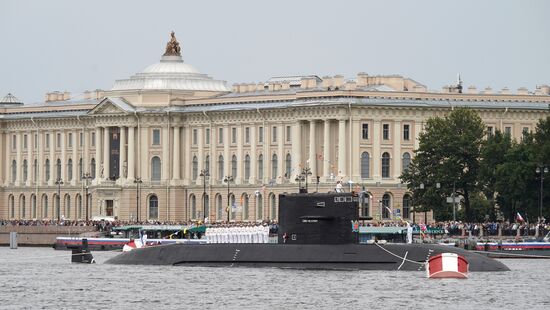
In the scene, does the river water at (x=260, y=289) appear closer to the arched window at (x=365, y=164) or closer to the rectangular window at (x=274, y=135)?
the arched window at (x=365, y=164)

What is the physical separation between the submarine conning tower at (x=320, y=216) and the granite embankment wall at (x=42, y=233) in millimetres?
64863

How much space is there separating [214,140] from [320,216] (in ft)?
263

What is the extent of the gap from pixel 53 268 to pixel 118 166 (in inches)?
2786

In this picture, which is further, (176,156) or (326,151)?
(176,156)

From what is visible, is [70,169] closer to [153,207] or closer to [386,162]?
[153,207]

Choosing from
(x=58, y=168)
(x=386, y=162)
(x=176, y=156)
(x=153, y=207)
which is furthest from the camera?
(x=58, y=168)

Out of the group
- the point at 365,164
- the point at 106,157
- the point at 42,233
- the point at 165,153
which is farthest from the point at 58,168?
the point at 365,164

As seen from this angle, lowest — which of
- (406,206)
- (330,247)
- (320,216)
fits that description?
(330,247)

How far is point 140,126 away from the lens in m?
184

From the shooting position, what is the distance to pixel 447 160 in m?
153

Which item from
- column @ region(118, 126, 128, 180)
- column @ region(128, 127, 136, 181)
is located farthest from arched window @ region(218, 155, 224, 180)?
column @ region(118, 126, 128, 180)

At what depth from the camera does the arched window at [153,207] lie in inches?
7224

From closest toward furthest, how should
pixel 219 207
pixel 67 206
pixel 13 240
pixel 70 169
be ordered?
pixel 13 240 < pixel 219 207 < pixel 67 206 < pixel 70 169

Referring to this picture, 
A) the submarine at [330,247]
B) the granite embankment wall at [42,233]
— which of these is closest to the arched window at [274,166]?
the granite embankment wall at [42,233]
